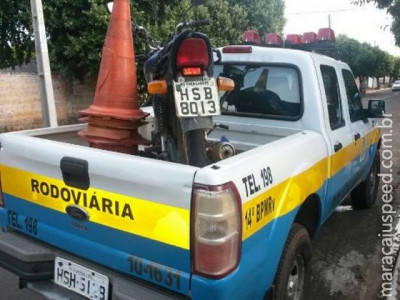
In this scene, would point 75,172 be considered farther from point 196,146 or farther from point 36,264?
point 196,146

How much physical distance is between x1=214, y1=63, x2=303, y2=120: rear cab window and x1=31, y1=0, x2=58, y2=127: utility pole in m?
4.42

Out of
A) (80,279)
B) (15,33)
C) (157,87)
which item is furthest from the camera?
(15,33)

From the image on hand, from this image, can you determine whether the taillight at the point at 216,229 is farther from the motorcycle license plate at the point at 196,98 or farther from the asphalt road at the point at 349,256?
the asphalt road at the point at 349,256

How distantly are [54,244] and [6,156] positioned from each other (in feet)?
2.17

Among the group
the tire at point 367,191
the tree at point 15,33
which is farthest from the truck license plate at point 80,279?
the tree at point 15,33

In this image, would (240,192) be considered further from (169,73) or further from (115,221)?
(169,73)

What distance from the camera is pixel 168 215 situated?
195 centimetres

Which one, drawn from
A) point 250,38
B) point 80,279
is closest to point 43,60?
point 250,38

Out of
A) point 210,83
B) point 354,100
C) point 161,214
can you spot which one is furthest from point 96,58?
point 161,214

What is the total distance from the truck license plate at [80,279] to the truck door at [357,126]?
2683mm

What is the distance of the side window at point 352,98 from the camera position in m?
4.05

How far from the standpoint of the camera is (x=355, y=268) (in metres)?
3.80

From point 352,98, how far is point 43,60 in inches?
205

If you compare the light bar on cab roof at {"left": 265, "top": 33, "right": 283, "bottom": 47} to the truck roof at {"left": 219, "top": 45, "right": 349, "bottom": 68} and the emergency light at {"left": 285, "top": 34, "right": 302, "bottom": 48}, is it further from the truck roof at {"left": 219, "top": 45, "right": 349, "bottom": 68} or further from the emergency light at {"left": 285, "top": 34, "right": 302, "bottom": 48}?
the truck roof at {"left": 219, "top": 45, "right": 349, "bottom": 68}
